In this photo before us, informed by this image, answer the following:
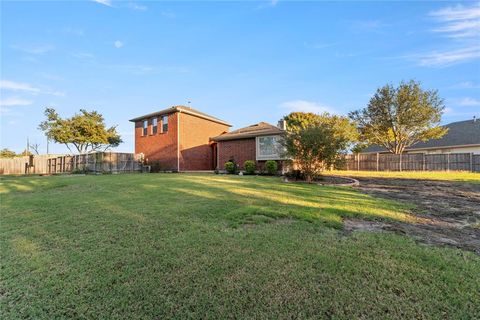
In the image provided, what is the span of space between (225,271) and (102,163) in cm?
2096

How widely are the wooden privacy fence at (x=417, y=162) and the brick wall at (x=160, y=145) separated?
1467 centimetres

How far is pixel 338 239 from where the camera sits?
3.46 m

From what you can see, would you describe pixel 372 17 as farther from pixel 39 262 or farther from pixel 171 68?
pixel 39 262

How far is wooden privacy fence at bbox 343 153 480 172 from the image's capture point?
18.3m

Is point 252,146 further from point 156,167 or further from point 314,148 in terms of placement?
point 156,167

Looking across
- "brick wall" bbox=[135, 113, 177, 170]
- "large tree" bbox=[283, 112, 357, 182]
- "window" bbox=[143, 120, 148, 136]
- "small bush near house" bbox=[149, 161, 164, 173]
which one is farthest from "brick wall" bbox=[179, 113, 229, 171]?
"large tree" bbox=[283, 112, 357, 182]

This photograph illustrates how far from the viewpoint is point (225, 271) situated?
8.49ft

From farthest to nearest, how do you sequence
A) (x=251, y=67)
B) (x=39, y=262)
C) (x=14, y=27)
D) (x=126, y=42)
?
1. (x=251, y=67)
2. (x=126, y=42)
3. (x=14, y=27)
4. (x=39, y=262)

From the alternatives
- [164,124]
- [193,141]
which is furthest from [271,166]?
[164,124]

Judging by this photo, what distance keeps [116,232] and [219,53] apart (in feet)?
45.7

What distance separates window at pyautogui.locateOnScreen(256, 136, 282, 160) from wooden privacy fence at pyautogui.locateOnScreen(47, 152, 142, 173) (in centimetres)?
1220

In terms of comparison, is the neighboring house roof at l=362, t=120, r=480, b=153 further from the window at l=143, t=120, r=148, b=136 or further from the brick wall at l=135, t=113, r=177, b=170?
the window at l=143, t=120, r=148, b=136

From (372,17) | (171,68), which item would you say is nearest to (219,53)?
(171,68)

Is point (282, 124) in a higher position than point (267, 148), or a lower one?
higher
